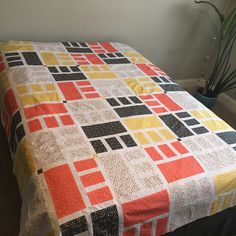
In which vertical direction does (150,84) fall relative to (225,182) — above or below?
above

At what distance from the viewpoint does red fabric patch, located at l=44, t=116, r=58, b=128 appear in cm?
127

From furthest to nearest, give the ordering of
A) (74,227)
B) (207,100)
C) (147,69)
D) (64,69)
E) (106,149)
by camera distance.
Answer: (207,100)
(147,69)
(64,69)
(106,149)
(74,227)

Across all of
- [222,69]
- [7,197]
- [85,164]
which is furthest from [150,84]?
[222,69]

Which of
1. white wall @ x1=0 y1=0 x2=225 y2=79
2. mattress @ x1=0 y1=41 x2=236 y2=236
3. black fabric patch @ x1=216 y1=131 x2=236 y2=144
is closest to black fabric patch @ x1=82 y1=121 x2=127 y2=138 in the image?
mattress @ x1=0 y1=41 x2=236 y2=236

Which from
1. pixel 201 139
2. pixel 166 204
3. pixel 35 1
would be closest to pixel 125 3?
pixel 35 1

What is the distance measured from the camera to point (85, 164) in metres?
1.11

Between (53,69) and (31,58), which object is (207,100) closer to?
(53,69)

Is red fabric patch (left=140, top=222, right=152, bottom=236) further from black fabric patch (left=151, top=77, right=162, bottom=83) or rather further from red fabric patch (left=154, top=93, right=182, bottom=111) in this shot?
black fabric patch (left=151, top=77, right=162, bottom=83)

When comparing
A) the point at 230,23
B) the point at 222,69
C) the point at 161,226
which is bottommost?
the point at 222,69

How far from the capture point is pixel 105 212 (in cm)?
98

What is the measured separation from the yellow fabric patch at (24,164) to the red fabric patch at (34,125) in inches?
2.3

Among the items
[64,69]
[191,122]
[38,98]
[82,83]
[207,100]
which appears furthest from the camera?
[207,100]

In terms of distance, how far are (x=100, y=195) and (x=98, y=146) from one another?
259mm

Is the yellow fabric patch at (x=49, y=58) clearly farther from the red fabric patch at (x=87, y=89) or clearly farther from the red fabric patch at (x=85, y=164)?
the red fabric patch at (x=85, y=164)
